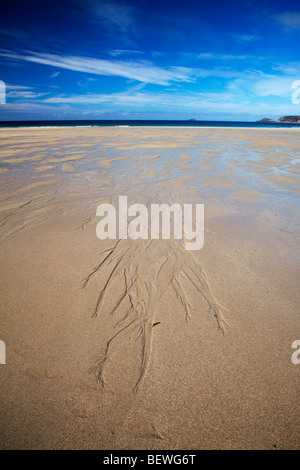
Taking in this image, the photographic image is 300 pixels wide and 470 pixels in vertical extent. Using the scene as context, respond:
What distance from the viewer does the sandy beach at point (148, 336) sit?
1485 millimetres

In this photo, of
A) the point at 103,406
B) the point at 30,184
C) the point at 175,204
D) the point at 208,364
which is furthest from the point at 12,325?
the point at 30,184

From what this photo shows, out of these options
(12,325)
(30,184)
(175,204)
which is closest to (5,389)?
(12,325)

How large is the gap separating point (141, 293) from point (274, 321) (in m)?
1.44

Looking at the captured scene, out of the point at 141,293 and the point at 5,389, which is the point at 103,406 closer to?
the point at 5,389

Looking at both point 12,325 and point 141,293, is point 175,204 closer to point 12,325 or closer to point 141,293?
point 141,293

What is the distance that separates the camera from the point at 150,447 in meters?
1.41

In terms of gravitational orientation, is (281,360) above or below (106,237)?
below

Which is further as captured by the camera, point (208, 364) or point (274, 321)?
point (274, 321)

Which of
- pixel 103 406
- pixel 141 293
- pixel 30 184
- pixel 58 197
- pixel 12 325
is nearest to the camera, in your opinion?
pixel 103 406

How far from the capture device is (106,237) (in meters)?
3.82

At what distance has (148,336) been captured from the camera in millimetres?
2094

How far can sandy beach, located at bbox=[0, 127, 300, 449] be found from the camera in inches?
Result: 58.5
